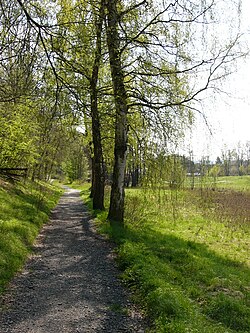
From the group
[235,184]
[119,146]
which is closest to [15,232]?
[119,146]

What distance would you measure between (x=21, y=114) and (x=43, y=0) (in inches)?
393

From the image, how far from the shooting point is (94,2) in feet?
28.0

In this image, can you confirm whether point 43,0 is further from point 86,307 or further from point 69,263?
point 69,263

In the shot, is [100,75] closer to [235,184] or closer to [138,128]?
[138,128]

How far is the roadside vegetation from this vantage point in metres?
5.35

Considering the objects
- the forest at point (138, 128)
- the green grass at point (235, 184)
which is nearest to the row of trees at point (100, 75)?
A: the forest at point (138, 128)

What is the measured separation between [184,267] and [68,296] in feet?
10.4

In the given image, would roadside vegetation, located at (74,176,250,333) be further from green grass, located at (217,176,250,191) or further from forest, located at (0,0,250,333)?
green grass, located at (217,176,250,191)

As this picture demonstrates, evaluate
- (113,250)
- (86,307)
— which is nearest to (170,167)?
(113,250)

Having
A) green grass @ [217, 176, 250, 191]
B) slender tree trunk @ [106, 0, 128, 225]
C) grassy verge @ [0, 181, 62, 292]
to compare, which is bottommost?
grassy verge @ [0, 181, 62, 292]

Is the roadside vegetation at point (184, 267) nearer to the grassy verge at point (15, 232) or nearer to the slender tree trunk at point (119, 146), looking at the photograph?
the slender tree trunk at point (119, 146)

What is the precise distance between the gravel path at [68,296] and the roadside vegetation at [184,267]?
0.37m

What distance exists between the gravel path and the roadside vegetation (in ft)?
1.23

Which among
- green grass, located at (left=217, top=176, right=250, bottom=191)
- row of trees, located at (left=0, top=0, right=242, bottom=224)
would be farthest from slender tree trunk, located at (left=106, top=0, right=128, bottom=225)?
green grass, located at (left=217, top=176, right=250, bottom=191)
